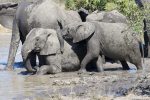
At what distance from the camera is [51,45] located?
14211 millimetres

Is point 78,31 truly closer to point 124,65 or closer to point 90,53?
point 90,53

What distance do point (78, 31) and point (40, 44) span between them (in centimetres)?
98

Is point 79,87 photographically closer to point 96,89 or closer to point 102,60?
point 96,89

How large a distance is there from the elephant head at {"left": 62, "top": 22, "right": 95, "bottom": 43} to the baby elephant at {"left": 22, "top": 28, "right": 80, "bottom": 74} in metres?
0.27

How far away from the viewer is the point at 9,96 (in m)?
10.8

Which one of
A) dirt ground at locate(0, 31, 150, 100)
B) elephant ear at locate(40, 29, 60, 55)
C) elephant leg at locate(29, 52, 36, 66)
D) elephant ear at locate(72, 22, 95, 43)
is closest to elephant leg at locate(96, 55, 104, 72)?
dirt ground at locate(0, 31, 150, 100)

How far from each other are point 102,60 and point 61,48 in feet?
3.38

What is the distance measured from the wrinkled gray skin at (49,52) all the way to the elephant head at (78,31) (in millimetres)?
258

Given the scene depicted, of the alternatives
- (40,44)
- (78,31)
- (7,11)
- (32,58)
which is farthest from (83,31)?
(7,11)

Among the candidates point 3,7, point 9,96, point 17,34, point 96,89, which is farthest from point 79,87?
point 3,7

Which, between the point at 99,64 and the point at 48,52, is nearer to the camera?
the point at 48,52

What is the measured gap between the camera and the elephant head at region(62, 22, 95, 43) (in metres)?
14.2

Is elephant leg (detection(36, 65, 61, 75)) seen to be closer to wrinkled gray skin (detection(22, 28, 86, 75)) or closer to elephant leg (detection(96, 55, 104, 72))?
wrinkled gray skin (detection(22, 28, 86, 75))

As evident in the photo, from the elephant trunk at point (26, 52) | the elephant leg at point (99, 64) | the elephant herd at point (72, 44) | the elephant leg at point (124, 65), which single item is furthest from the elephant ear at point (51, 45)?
the elephant leg at point (124, 65)
